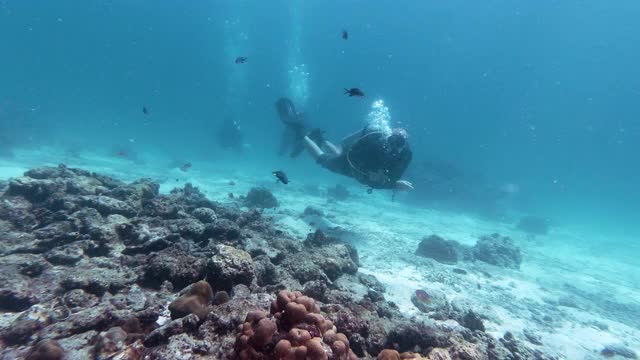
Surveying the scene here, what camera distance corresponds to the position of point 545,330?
10.0m

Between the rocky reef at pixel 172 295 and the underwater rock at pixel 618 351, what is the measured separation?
14.9ft

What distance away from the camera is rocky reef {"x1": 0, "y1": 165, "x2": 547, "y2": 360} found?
10.8 feet

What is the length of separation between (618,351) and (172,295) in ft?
38.1

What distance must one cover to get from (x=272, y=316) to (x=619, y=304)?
17031mm

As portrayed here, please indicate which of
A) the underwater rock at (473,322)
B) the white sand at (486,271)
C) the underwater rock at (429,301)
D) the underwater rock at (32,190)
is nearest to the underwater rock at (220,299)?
the underwater rock at (473,322)

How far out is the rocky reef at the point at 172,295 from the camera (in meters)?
3.30

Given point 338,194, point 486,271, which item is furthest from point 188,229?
point 338,194

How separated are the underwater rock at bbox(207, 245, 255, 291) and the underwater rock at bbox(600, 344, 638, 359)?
988cm

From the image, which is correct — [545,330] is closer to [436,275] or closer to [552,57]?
[436,275]

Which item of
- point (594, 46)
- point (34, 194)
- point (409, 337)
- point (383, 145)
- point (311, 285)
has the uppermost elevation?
point (594, 46)

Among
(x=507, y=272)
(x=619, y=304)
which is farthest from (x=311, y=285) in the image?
(x=619, y=304)

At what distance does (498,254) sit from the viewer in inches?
650

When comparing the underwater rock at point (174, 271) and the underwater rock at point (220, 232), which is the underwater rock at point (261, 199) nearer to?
the underwater rock at point (220, 232)

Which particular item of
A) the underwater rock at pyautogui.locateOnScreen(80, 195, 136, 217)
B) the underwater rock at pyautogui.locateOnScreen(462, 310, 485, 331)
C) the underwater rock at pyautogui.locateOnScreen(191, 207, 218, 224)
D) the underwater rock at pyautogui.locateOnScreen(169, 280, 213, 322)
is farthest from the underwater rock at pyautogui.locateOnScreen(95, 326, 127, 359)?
the underwater rock at pyautogui.locateOnScreen(462, 310, 485, 331)
